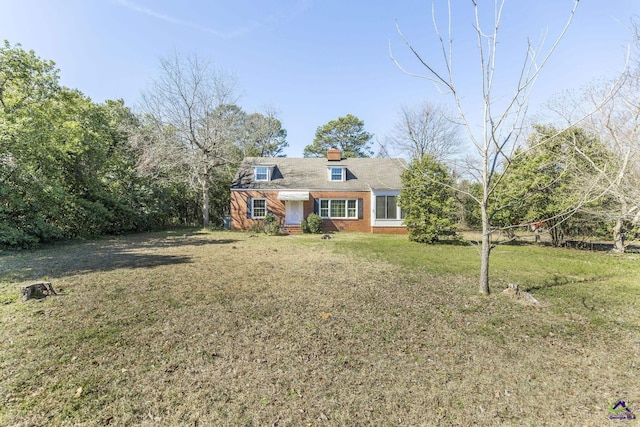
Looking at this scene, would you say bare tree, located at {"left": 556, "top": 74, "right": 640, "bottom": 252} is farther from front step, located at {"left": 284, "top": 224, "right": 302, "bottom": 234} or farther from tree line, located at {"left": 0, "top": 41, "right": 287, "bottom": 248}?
tree line, located at {"left": 0, "top": 41, "right": 287, "bottom": 248}

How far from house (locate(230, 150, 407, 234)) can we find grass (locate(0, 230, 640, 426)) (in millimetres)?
12349

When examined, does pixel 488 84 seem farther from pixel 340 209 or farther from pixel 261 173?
pixel 261 173

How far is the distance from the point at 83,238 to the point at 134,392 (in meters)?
15.7

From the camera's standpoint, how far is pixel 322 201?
20.4 metres

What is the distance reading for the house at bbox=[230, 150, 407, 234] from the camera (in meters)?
19.6

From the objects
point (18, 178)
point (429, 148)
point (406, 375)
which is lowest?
point (406, 375)

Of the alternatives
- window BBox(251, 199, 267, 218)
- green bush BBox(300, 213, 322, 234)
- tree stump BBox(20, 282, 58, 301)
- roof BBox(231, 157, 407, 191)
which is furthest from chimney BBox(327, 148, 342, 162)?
tree stump BBox(20, 282, 58, 301)


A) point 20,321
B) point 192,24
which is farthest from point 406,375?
point 192,24

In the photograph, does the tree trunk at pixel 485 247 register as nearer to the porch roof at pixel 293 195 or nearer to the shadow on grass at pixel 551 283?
the shadow on grass at pixel 551 283

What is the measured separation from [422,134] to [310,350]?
30059 mm

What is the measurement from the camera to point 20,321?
438 cm

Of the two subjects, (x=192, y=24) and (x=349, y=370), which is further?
(x=192, y=24)

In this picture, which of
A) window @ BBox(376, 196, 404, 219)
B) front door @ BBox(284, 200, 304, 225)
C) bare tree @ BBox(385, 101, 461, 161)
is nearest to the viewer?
window @ BBox(376, 196, 404, 219)

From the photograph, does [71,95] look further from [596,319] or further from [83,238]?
[596,319]
